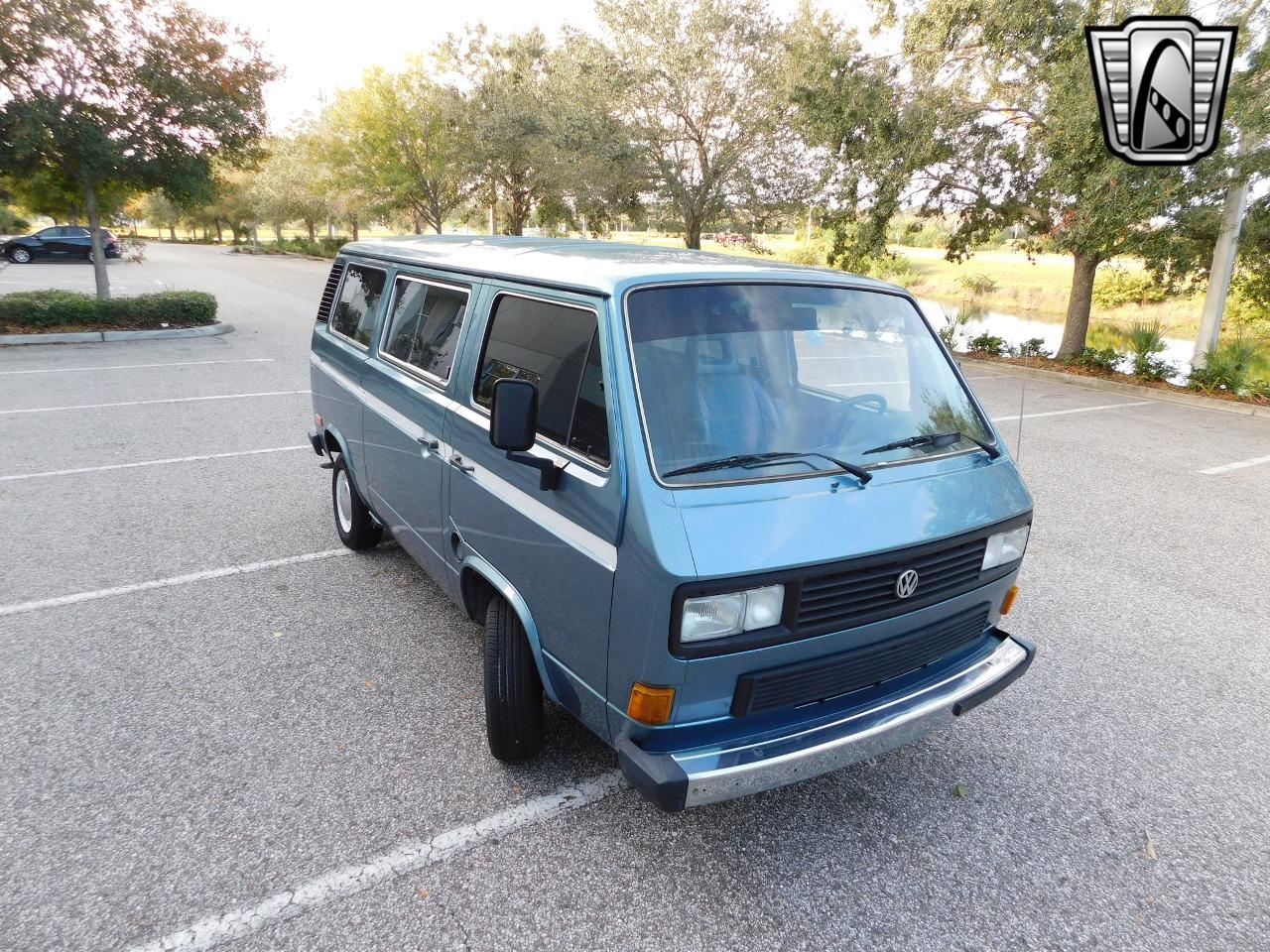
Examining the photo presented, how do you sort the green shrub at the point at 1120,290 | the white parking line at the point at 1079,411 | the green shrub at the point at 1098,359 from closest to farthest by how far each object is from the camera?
the white parking line at the point at 1079,411 < the green shrub at the point at 1098,359 < the green shrub at the point at 1120,290

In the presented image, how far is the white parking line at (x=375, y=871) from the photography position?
2.31 metres

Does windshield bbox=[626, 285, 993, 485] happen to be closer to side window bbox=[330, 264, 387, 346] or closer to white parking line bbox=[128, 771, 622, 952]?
white parking line bbox=[128, 771, 622, 952]

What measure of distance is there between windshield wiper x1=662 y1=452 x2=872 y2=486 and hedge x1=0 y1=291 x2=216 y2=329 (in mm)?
15544

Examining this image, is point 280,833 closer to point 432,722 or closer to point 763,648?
point 432,722

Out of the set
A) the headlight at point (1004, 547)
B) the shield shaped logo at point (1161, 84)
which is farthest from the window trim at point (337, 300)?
the shield shaped logo at point (1161, 84)

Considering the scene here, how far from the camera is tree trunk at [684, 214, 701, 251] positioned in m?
23.5

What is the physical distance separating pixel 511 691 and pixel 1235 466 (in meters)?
8.61

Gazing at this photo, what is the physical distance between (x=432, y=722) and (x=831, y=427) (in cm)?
212

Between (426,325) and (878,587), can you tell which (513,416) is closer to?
(878,587)

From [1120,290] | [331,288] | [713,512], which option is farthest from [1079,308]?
[713,512]

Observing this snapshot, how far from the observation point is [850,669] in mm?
2535

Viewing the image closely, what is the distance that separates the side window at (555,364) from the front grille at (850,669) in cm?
86

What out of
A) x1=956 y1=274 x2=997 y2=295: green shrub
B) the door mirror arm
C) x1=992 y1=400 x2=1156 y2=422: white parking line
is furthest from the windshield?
x1=956 y1=274 x2=997 y2=295: green shrub

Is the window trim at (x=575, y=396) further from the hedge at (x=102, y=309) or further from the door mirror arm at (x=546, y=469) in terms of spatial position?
the hedge at (x=102, y=309)
